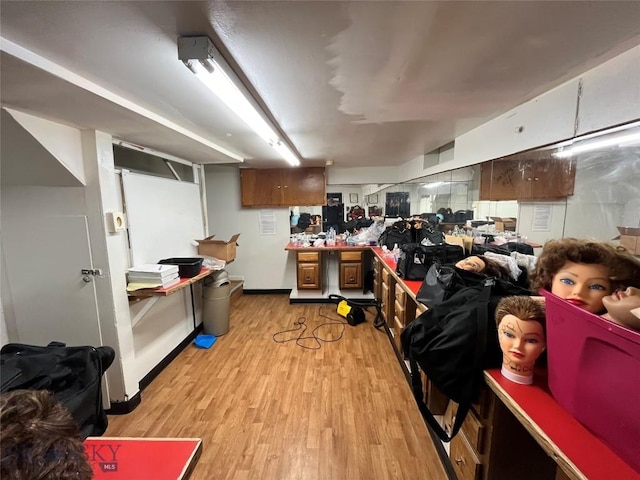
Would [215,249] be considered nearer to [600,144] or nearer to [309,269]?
[309,269]

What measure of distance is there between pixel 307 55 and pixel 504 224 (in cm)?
184

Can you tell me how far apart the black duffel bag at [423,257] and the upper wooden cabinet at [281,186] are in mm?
2474

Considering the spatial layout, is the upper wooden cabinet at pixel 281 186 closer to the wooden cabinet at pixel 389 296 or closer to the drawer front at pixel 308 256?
the drawer front at pixel 308 256

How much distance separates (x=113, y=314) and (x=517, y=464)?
2.67 meters

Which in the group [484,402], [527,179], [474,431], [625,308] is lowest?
[474,431]

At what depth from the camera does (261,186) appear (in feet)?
14.4

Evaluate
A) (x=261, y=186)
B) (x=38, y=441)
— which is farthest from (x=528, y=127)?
(x=261, y=186)

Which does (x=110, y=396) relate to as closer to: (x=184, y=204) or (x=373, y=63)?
(x=184, y=204)

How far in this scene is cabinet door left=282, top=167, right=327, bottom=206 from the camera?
4.35 metres

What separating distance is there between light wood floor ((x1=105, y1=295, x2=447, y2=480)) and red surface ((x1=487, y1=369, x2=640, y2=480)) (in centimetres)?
106

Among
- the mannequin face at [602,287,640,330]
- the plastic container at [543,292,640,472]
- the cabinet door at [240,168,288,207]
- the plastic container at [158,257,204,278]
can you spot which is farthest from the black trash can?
the mannequin face at [602,287,640,330]

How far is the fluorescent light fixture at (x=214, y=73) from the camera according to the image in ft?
3.16

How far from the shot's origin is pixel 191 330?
10.5 feet

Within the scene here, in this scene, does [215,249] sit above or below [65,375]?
above
